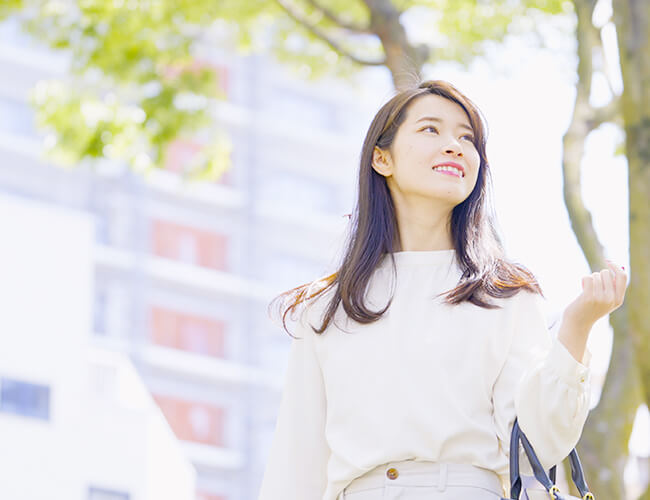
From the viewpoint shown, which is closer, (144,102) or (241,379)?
(144,102)

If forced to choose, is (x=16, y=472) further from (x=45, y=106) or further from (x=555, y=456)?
(x=555, y=456)

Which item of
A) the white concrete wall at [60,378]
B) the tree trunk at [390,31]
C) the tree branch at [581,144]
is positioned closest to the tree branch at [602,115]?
the tree branch at [581,144]

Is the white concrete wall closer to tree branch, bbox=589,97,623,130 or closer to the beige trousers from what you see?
tree branch, bbox=589,97,623,130

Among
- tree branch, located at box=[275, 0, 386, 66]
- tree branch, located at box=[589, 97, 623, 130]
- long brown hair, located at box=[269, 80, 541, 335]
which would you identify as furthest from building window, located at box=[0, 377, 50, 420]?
long brown hair, located at box=[269, 80, 541, 335]

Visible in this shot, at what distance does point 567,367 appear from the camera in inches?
97.5

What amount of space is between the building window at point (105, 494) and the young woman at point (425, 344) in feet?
57.4

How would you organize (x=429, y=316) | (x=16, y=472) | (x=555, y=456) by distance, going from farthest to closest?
(x=16, y=472), (x=429, y=316), (x=555, y=456)

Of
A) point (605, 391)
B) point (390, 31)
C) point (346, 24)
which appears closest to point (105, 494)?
point (346, 24)

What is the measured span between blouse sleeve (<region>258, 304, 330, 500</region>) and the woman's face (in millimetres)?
413

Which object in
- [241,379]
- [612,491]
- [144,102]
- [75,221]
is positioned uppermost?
[241,379]

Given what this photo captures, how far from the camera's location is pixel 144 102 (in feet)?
28.9

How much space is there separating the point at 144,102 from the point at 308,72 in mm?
1328

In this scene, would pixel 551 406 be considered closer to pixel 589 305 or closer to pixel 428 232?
pixel 589 305

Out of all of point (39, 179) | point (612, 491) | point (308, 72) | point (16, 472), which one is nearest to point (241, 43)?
point (308, 72)
